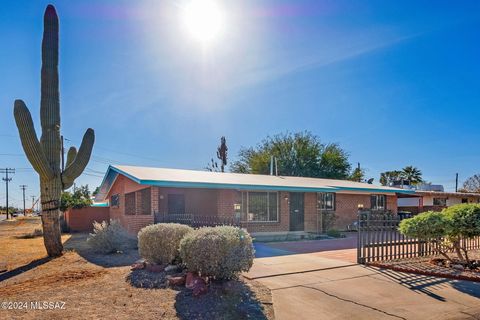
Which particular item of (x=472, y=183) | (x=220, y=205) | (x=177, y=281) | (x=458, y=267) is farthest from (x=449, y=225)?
(x=472, y=183)

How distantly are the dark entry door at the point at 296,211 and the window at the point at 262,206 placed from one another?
39.8 inches

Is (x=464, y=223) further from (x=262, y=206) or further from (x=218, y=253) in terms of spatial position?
(x=262, y=206)

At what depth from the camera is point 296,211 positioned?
18.0 metres

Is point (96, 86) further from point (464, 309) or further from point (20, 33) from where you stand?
point (464, 309)

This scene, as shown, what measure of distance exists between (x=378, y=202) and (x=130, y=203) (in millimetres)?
15170

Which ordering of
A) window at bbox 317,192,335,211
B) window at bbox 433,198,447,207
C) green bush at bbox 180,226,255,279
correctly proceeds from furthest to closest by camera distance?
window at bbox 433,198,447,207 < window at bbox 317,192,335,211 < green bush at bbox 180,226,255,279

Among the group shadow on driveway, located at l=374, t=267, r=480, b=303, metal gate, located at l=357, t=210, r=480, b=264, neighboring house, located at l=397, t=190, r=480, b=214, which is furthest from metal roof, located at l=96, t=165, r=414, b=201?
shadow on driveway, located at l=374, t=267, r=480, b=303

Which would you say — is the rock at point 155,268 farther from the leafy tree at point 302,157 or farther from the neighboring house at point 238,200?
the leafy tree at point 302,157

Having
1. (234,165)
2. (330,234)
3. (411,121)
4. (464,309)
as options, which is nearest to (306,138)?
(234,165)

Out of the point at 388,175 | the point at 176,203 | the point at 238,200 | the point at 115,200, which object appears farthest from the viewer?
the point at 388,175

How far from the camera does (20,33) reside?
40.7 ft

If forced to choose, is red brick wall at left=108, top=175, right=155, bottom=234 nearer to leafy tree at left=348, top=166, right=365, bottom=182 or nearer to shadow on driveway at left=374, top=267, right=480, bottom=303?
shadow on driveway at left=374, top=267, right=480, bottom=303

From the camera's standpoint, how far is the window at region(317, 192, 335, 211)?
18931mm

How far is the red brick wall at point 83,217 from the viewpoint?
2227 cm
